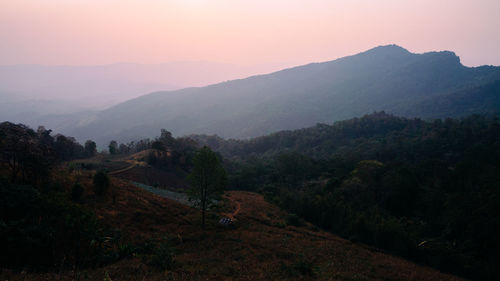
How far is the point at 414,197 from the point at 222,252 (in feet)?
134

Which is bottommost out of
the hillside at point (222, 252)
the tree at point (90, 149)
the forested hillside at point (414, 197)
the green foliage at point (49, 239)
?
the forested hillside at point (414, 197)

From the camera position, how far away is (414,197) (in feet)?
152

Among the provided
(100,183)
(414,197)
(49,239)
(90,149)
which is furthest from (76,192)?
(90,149)

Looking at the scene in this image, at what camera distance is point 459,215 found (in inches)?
1398

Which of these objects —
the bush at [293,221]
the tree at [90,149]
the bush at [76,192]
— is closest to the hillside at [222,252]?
the bush at [76,192]

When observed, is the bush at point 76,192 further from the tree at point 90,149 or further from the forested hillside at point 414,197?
the tree at point 90,149

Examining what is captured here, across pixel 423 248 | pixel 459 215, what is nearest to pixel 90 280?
pixel 423 248

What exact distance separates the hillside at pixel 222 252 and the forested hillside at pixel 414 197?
456 cm

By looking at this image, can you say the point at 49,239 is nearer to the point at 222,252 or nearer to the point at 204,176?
the point at 222,252

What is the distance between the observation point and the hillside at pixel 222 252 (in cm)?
1392

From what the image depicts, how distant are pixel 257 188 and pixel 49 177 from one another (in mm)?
47867

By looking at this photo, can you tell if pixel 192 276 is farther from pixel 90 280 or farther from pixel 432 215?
pixel 432 215

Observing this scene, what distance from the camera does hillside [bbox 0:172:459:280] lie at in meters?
13.9

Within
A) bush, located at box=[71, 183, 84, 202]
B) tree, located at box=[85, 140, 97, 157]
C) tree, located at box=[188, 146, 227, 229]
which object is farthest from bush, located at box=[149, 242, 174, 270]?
tree, located at box=[85, 140, 97, 157]
